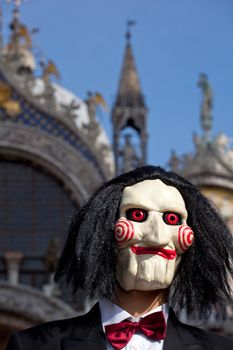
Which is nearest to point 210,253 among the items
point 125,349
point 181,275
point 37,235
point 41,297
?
point 181,275

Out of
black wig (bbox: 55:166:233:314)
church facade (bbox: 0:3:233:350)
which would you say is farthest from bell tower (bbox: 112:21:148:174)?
black wig (bbox: 55:166:233:314)

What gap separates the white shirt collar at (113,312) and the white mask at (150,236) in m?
0.07

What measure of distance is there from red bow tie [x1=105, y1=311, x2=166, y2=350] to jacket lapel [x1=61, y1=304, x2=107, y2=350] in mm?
31

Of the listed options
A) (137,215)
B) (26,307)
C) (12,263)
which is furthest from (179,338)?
(12,263)

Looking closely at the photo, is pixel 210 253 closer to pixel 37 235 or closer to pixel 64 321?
pixel 64 321

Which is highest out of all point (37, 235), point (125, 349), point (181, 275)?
point (37, 235)

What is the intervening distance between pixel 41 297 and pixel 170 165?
8.94ft

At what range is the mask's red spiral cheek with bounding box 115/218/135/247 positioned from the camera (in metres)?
3.37

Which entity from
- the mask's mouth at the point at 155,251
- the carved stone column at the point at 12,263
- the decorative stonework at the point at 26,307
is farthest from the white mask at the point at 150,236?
the carved stone column at the point at 12,263

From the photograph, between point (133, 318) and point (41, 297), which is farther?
point (41, 297)

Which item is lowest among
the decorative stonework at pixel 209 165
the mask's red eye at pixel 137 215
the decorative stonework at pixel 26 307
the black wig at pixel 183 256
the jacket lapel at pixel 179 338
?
the jacket lapel at pixel 179 338

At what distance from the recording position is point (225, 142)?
53.6 feet

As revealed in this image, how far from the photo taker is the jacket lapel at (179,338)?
3.27 metres

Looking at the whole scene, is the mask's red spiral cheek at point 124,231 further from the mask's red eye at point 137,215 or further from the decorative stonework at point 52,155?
the decorative stonework at point 52,155
